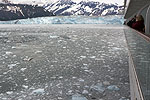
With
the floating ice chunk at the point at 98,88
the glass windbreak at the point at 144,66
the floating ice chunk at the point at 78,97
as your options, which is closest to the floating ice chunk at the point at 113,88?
the floating ice chunk at the point at 98,88

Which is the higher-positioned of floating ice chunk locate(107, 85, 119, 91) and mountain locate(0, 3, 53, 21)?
mountain locate(0, 3, 53, 21)

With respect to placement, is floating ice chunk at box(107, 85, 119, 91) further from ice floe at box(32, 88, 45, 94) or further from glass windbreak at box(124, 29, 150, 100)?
ice floe at box(32, 88, 45, 94)

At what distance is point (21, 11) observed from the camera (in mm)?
159625

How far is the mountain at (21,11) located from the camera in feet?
476

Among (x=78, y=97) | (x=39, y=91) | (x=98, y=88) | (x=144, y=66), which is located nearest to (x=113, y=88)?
(x=98, y=88)

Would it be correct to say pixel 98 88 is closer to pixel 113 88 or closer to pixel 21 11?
pixel 113 88

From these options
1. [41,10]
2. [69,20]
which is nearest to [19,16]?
[41,10]

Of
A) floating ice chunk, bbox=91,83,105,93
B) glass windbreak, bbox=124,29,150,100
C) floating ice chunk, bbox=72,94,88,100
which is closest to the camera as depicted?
glass windbreak, bbox=124,29,150,100

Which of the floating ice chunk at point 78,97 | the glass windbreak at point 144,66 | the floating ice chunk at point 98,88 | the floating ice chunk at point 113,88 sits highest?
the glass windbreak at point 144,66

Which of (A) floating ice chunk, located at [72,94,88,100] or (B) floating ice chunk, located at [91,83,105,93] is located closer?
(A) floating ice chunk, located at [72,94,88,100]

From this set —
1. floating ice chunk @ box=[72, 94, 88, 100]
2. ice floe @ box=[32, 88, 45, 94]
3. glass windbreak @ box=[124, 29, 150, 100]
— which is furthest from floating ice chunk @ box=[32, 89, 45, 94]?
glass windbreak @ box=[124, 29, 150, 100]

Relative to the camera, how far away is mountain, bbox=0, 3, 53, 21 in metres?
145

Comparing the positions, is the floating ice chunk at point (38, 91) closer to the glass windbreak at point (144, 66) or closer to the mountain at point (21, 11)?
the glass windbreak at point (144, 66)

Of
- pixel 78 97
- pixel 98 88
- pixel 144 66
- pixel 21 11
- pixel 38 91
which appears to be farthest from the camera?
pixel 21 11
